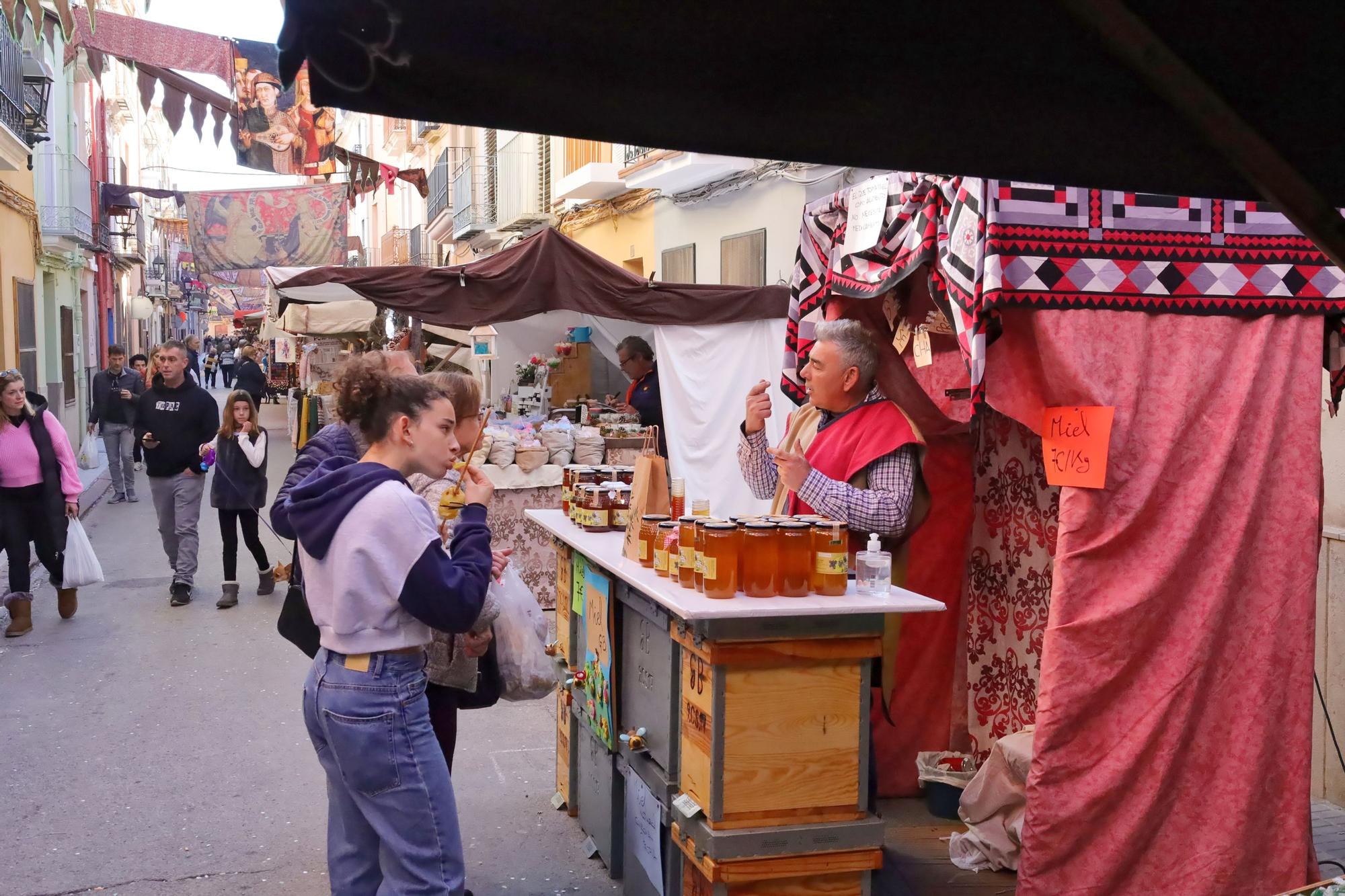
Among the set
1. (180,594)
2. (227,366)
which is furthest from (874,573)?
(227,366)

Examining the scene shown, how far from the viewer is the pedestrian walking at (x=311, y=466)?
321cm

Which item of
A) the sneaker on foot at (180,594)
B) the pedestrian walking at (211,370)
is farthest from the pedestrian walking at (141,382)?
the pedestrian walking at (211,370)

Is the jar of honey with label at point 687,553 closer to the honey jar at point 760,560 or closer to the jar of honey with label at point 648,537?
the honey jar at point 760,560

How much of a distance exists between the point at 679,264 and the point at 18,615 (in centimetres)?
940

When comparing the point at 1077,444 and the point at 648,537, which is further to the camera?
the point at 648,537

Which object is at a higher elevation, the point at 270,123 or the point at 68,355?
the point at 270,123

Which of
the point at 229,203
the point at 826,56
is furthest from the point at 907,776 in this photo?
the point at 229,203

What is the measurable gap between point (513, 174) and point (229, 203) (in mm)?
6072

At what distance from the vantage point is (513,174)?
22.5 metres

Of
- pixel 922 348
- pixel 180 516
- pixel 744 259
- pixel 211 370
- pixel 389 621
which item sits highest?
pixel 744 259

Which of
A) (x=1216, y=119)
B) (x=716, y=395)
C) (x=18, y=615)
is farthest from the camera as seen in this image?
A: (x=716, y=395)

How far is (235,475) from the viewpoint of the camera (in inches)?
354

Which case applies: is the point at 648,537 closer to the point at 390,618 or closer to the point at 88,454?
the point at 390,618

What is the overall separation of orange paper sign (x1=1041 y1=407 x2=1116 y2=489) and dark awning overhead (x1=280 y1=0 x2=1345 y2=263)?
186 centimetres
